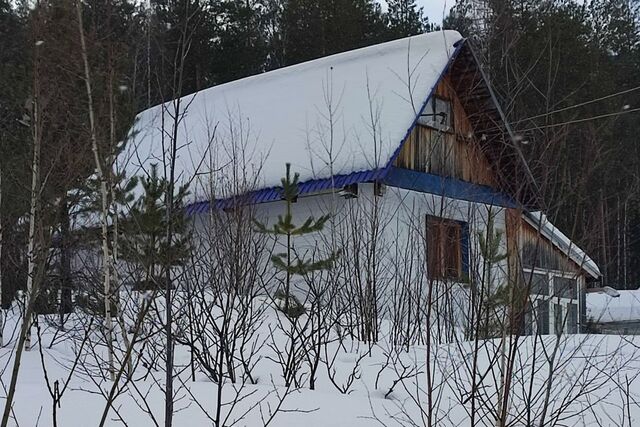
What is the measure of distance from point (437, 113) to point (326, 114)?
184 cm

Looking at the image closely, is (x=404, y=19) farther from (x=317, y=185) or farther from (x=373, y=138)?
(x=317, y=185)

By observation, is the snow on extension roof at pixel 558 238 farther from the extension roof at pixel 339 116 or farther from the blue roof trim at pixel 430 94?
the blue roof trim at pixel 430 94

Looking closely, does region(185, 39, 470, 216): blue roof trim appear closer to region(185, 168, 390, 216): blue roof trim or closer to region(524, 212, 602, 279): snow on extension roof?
region(185, 168, 390, 216): blue roof trim

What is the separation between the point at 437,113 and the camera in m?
12.4

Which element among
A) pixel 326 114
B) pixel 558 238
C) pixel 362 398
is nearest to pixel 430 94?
pixel 326 114

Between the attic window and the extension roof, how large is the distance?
39 centimetres

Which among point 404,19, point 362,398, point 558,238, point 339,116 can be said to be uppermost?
point 404,19

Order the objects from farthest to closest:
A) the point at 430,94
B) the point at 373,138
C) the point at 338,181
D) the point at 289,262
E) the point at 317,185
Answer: the point at 430,94 → the point at 373,138 → the point at 317,185 → the point at 338,181 → the point at 289,262

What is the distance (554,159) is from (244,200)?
3.46 meters

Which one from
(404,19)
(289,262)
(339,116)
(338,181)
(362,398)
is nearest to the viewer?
(362,398)

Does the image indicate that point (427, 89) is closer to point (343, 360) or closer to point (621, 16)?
point (343, 360)

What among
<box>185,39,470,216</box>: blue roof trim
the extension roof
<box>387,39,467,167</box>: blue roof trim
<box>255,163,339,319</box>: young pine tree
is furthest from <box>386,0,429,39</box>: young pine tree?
<box>255,163,339,319</box>: young pine tree

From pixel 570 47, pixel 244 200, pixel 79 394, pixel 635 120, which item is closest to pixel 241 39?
pixel 570 47

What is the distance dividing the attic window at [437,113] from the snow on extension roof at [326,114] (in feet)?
1.69
